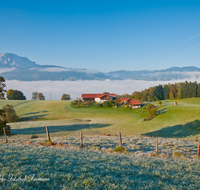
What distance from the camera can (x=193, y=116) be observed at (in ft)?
158

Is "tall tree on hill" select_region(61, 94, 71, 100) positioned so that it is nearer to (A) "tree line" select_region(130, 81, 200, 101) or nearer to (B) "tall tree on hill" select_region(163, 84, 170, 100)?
(A) "tree line" select_region(130, 81, 200, 101)

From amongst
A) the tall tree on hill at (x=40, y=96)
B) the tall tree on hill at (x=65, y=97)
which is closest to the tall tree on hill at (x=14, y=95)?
the tall tree on hill at (x=40, y=96)

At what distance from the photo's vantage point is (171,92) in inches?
5271

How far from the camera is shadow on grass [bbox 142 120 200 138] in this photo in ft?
122

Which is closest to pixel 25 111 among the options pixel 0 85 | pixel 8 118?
pixel 8 118

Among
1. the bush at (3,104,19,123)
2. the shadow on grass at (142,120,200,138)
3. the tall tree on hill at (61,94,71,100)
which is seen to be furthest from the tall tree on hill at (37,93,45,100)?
the shadow on grass at (142,120,200,138)

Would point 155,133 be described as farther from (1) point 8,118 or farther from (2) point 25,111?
(2) point 25,111

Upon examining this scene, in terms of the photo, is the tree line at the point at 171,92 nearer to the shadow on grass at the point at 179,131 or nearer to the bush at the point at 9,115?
the shadow on grass at the point at 179,131

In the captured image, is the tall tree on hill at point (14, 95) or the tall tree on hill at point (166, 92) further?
the tall tree on hill at point (166, 92)

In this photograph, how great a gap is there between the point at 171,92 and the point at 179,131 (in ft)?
349

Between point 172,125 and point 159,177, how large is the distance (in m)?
41.8

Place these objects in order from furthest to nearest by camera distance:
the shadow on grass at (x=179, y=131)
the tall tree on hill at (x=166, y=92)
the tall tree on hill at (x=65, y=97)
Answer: the tall tree on hill at (x=166, y=92) < the tall tree on hill at (x=65, y=97) < the shadow on grass at (x=179, y=131)

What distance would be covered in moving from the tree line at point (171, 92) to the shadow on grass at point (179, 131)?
6942 cm

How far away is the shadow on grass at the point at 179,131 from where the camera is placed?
37.2 metres
